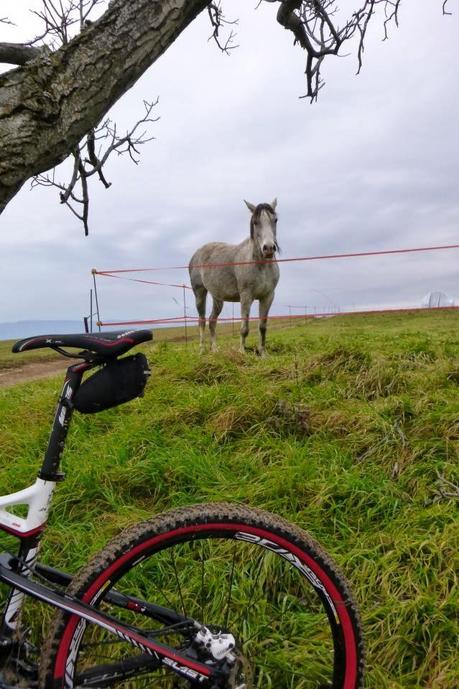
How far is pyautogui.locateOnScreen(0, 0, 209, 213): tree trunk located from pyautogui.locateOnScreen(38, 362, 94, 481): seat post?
120cm

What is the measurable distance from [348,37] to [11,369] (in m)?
13.3

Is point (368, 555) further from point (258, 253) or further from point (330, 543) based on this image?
point (258, 253)

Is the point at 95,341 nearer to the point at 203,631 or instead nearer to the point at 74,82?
the point at 203,631

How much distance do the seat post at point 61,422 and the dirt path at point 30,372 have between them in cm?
1077

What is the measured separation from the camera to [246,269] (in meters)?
9.21

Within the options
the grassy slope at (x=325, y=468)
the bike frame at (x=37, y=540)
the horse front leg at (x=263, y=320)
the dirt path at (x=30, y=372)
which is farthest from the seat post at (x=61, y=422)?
the dirt path at (x=30, y=372)

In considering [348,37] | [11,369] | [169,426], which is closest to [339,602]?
[169,426]

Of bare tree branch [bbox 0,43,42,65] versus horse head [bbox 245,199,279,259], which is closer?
bare tree branch [bbox 0,43,42,65]

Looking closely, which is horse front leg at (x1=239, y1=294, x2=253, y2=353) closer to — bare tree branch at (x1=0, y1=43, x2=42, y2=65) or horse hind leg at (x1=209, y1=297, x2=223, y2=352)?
horse hind leg at (x1=209, y1=297, x2=223, y2=352)

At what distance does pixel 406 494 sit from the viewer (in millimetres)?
3242

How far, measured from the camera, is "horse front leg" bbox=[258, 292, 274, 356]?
891 centimetres

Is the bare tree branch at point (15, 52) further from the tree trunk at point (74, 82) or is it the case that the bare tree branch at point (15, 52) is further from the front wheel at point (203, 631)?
the front wheel at point (203, 631)

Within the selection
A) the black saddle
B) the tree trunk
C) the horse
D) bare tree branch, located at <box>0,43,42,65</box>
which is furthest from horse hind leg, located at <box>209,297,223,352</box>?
the black saddle

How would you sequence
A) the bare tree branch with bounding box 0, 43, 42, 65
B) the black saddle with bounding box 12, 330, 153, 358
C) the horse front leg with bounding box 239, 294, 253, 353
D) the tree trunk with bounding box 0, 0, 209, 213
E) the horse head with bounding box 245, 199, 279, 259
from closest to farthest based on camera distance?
the black saddle with bounding box 12, 330, 153, 358 < the tree trunk with bounding box 0, 0, 209, 213 < the bare tree branch with bounding box 0, 43, 42, 65 < the horse head with bounding box 245, 199, 279, 259 < the horse front leg with bounding box 239, 294, 253, 353
